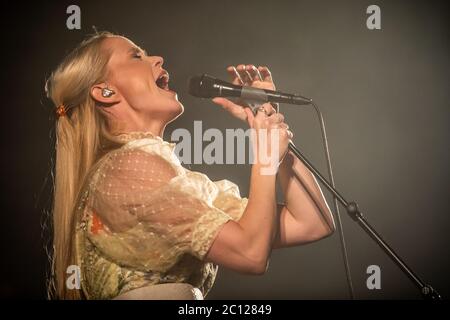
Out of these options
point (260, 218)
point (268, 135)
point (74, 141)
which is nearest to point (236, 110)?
point (268, 135)

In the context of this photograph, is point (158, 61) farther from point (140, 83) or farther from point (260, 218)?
point (260, 218)

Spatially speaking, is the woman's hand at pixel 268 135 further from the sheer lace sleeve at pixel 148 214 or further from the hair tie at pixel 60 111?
the hair tie at pixel 60 111

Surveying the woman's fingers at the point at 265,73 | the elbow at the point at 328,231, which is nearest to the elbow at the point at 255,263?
the elbow at the point at 328,231

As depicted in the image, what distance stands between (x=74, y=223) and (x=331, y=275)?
102 cm

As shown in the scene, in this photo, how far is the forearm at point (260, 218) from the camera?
1.59 metres

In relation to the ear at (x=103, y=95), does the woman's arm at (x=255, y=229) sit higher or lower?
lower

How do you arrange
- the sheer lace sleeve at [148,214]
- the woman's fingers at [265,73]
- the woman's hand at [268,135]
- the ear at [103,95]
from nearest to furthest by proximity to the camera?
the sheer lace sleeve at [148,214]
the woman's hand at [268,135]
the ear at [103,95]
the woman's fingers at [265,73]

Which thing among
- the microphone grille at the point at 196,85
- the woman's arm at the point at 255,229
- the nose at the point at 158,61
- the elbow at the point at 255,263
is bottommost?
the elbow at the point at 255,263

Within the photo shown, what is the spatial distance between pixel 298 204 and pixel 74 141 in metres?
0.81

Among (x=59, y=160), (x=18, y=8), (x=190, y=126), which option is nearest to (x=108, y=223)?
(x=59, y=160)

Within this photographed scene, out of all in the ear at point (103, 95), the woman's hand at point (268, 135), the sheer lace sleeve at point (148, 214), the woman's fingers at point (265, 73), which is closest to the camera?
the sheer lace sleeve at point (148, 214)

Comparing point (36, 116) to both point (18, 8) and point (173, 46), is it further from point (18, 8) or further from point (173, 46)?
point (173, 46)

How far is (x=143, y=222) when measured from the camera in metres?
1.61

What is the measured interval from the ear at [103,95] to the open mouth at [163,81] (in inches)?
7.0
